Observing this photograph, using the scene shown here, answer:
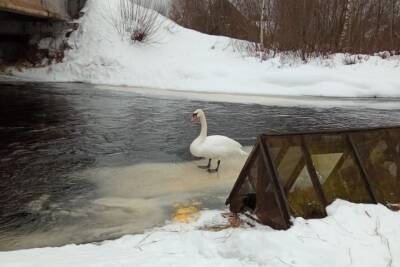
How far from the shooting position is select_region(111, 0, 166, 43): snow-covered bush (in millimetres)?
23100

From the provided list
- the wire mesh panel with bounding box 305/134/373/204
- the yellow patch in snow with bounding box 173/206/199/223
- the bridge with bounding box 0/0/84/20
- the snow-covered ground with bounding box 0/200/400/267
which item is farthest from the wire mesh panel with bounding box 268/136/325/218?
the bridge with bounding box 0/0/84/20

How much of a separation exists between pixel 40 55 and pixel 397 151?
1840 centimetres

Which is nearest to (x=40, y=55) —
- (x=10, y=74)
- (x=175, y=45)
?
(x=10, y=74)

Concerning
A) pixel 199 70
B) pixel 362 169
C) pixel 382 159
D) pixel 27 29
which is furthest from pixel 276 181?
pixel 27 29

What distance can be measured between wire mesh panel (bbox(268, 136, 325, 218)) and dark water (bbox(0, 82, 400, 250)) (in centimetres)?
212

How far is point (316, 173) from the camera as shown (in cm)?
571

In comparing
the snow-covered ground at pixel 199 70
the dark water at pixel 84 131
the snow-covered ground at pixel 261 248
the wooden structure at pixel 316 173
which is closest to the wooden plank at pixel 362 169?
the wooden structure at pixel 316 173

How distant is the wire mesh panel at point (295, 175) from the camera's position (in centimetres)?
554

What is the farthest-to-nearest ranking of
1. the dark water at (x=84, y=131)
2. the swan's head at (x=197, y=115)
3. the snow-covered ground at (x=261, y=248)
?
the swan's head at (x=197, y=115) → the dark water at (x=84, y=131) → the snow-covered ground at (x=261, y=248)

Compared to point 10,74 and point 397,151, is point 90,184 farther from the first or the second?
point 10,74

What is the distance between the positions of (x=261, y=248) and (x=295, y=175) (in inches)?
50.4

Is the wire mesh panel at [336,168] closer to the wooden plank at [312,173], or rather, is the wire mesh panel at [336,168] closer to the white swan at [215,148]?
the wooden plank at [312,173]

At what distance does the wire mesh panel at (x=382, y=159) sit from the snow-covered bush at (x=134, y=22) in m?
18.1

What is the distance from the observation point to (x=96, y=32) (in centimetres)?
2308
